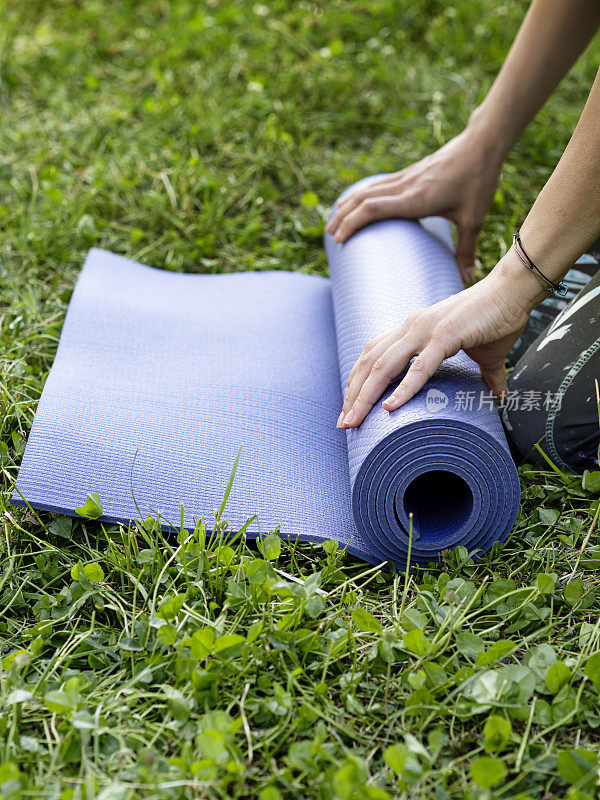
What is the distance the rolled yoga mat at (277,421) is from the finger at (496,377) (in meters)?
0.06

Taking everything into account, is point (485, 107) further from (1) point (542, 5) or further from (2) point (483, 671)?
(2) point (483, 671)

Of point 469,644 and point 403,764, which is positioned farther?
point 469,644

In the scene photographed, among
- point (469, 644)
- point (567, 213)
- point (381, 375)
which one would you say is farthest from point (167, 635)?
point (567, 213)

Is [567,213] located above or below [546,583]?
above

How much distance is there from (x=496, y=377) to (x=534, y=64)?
1.10 metres

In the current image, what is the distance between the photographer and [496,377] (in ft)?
6.49

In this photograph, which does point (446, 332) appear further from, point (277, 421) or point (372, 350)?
point (277, 421)

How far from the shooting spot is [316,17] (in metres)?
4.59

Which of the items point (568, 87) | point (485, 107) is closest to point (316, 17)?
point (568, 87)

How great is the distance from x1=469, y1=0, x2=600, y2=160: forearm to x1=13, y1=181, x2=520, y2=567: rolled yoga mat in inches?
13.6

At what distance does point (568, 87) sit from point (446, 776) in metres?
3.66

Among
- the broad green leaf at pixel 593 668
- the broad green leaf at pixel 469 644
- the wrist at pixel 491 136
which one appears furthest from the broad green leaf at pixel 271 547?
the wrist at pixel 491 136

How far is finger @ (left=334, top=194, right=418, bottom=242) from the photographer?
2490 mm

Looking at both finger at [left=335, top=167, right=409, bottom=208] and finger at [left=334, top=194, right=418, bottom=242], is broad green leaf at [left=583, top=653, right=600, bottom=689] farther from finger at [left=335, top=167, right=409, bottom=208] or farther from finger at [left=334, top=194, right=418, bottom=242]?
finger at [left=335, top=167, right=409, bottom=208]
